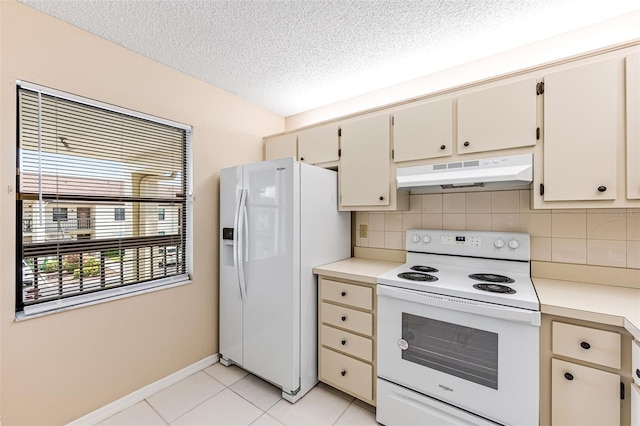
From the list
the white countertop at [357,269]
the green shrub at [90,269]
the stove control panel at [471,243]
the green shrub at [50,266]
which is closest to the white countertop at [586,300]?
the white countertop at [357,269]

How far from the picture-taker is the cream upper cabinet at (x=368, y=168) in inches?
79.6

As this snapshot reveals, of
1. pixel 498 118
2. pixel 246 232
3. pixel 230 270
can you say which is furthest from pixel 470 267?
pixel 230 270

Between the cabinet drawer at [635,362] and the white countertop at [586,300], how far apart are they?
6cm

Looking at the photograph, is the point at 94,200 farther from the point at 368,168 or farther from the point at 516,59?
the point at 516,59

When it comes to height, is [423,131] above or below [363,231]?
above

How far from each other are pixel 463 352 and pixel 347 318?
2.35 feet

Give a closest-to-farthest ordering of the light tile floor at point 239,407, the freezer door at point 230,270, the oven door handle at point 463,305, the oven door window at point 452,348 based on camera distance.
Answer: the oven door handle at point 463,305 → the oven door window at point 452,348 → the light tile floor at point 239,407 → the freezer door at point 230,270

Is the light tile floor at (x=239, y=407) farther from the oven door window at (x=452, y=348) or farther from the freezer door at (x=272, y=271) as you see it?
the oven door window at (x=452, y=348)

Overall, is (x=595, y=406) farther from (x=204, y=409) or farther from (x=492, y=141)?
(x=204, y=409)

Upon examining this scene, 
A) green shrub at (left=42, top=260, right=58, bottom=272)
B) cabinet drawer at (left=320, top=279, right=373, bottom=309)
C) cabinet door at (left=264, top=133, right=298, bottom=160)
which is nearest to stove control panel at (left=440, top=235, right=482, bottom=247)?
cabinet drawer at (left=320, top=279, right=373, bottom=309)

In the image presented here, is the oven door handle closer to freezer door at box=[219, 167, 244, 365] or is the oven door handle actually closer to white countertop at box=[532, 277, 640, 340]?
white countertop at box=[532, 277, 640, 340]

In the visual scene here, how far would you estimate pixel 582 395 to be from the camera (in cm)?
118

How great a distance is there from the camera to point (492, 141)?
5.32 ft

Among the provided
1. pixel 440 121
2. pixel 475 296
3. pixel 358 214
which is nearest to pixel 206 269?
pixel 358 214
